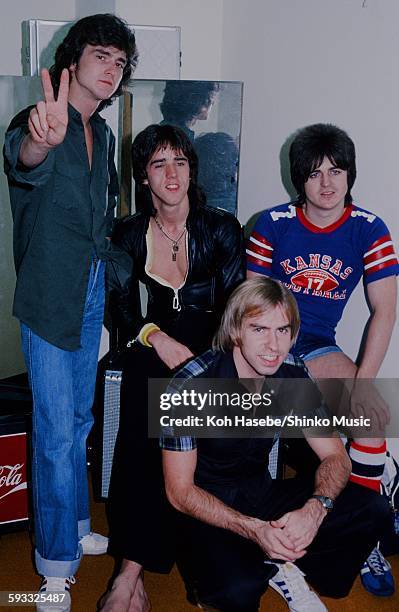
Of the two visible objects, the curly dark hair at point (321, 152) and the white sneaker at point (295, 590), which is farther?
the curly dark hair at point (321, 152)

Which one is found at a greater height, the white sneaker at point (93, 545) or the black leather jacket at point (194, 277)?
the black leather jacket at point (194, 277)

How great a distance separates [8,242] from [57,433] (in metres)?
1.27

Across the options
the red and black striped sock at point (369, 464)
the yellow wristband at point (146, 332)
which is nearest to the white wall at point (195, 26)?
the yellow wristband at point (146, 332)

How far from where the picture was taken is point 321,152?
2225mm

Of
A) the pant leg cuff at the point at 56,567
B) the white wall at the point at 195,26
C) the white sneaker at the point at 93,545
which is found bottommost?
the white sneaker at the point at 93,545

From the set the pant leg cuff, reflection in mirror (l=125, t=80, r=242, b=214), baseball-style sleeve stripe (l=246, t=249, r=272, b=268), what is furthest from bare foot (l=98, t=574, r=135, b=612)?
reflection in mirror (l=125, t=80, r=242, b=214)

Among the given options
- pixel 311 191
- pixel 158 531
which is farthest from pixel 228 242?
pixel 158 531

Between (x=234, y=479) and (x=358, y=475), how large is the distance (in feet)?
1.61

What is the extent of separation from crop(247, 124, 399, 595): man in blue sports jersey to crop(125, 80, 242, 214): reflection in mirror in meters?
0.50

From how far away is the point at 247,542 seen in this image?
178cm

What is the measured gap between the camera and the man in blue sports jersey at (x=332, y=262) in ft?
7.17

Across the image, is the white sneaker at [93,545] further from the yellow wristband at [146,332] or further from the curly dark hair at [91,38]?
the curly dark hair at [91,38]

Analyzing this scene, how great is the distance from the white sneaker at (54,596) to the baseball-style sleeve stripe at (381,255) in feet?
4.36

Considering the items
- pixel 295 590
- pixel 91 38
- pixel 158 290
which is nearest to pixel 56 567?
pixel 295 590
